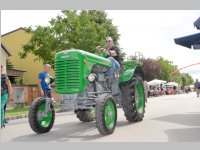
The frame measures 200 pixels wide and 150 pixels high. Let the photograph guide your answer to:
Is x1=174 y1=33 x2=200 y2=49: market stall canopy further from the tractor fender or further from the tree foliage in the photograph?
the tree foliage

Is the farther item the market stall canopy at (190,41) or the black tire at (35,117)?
the market stall canopy at (190,41)

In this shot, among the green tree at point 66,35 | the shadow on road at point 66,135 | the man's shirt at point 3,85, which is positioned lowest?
the shadow on road at point 66,135

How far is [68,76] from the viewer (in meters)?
9.99

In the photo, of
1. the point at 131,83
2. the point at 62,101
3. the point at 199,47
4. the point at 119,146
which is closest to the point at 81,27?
the point at 199,47

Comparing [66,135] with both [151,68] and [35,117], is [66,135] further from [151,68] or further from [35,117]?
[151,68]

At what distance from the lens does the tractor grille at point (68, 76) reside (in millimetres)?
9844

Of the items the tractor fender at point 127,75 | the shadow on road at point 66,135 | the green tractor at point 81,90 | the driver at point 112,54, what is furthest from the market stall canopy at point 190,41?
the shadow on road at point 66,135

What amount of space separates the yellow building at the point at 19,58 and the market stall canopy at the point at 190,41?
124 feet

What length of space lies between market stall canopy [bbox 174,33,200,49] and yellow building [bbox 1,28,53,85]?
37.7 meters

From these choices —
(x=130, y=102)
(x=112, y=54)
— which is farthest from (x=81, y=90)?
(x=130, y=102)

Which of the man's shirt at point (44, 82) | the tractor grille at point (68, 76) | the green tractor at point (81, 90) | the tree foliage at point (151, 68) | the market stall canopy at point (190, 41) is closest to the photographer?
A: the green tractor at point (81, 90)

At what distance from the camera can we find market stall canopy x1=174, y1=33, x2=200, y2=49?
1617cm

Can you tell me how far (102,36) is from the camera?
35.2 meters

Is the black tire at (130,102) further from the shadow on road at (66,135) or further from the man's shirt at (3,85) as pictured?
the man's shirt at (3,85)
